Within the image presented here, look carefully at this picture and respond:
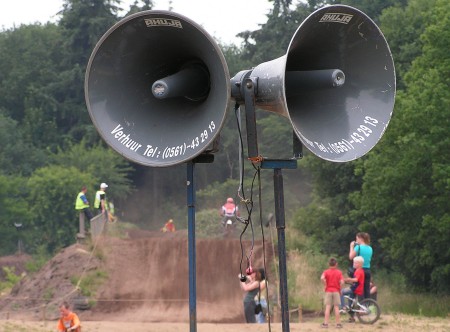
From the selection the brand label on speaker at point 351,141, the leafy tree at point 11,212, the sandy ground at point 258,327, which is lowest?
the sandy ground at point 258,327

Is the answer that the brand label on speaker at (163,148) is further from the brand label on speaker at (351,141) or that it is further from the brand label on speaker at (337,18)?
the brand label on speaker at (337,18)

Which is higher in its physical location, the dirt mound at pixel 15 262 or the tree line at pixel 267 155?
the tree line at pixel 267 155

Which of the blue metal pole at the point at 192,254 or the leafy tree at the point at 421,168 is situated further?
the leafy tree at the point at 421,168

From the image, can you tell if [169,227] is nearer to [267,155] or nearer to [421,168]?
[267,155]

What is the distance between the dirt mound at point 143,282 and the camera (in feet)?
106

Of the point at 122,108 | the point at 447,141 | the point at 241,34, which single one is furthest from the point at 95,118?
the point at 241,34

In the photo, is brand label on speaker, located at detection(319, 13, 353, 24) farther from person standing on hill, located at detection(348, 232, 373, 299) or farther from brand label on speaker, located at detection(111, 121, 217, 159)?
person standing on hill, located at detection(348, 232, 373, 299)

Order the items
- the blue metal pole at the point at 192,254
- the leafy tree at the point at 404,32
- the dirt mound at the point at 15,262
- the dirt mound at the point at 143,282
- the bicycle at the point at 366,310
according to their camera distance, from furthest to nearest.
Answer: the dirt mound at the point at 15,262
the leafy tree at the point at 404,32
the dirt mound at the point at 143,282
the bicycle at the point at 366,310
the blue metal pole at the point at 192,254

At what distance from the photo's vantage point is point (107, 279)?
1390 inches

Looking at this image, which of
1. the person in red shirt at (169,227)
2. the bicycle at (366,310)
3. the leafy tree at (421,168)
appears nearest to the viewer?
the bicycle at (366,310)

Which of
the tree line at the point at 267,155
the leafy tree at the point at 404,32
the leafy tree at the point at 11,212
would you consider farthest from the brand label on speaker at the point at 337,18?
the leafy tree at the point at 11,212

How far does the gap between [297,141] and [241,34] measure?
66.1 m

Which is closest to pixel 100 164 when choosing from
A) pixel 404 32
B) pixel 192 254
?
pixel 404 32

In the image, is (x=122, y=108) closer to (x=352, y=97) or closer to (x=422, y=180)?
(x=352, y=97)
